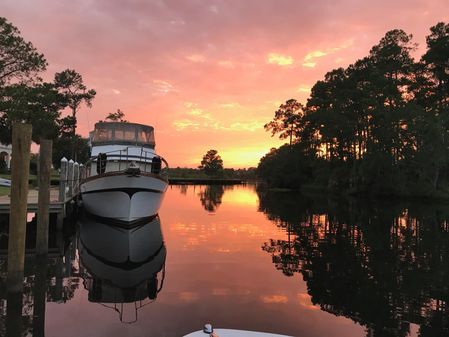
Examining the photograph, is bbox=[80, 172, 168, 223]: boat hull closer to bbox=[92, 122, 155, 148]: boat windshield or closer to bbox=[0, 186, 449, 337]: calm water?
bbox=[0, 186, 449, 337]: calm water

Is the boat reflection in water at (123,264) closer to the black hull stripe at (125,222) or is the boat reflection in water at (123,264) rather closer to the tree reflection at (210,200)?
the black hull stripe at (125,222)

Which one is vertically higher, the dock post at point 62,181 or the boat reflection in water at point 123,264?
the dock post at point 62,181

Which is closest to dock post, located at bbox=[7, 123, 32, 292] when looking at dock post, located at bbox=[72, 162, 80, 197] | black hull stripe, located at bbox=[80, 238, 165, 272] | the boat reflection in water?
the boat reflection in water

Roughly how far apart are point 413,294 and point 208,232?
10.4 meters

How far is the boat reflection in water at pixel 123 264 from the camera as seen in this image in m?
8.55

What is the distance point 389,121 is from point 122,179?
38739 millimetres

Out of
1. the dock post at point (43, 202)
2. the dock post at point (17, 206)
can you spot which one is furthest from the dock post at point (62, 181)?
the dock post at point (17, 206)

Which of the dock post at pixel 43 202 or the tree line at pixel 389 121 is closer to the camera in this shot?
the dock post at pixel 43 202

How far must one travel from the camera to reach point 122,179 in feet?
48.6

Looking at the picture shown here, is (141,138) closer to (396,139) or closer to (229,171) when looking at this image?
(396,139)

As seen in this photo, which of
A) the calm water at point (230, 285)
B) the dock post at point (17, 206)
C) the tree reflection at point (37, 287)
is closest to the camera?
the tree reflection at point (37, 287)

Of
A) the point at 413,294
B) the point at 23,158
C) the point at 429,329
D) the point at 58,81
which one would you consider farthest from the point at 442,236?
the point at 58,81

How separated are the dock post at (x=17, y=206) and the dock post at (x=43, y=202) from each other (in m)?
3.39

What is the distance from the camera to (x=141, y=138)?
20.6 m
